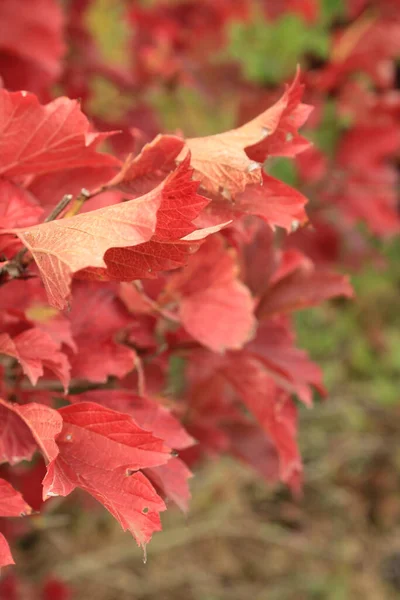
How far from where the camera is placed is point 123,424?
0.47 metres

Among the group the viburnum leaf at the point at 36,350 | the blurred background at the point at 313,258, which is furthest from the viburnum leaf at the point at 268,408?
the blurred background at the point at 313,258

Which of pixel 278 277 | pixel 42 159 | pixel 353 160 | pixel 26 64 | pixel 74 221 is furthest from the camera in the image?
pixel 353 160

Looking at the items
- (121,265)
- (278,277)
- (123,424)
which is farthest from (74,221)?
(278,277)

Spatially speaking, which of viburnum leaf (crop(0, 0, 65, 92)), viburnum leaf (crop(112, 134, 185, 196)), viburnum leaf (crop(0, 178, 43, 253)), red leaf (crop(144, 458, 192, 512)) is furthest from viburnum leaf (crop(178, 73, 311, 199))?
viburnum leaf (crop(0, 0, 65, 92))

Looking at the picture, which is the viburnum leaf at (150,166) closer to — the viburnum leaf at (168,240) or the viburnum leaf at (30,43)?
the viburnum leaf at (168,240)

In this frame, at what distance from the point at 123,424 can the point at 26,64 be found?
77cm

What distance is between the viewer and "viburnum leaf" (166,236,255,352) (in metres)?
0.63

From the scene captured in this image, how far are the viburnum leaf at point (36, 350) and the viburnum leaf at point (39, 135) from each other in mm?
131

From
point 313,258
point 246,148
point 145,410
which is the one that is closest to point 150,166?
point 246,148

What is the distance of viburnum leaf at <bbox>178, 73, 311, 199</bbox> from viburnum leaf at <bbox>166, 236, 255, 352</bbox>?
13 centimetres

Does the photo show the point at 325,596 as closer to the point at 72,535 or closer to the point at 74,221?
the point at 72,535

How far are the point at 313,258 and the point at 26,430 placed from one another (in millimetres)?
1141

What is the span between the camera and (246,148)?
1.64 ft

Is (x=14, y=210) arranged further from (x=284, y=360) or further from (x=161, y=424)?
(x=284, y=360)
